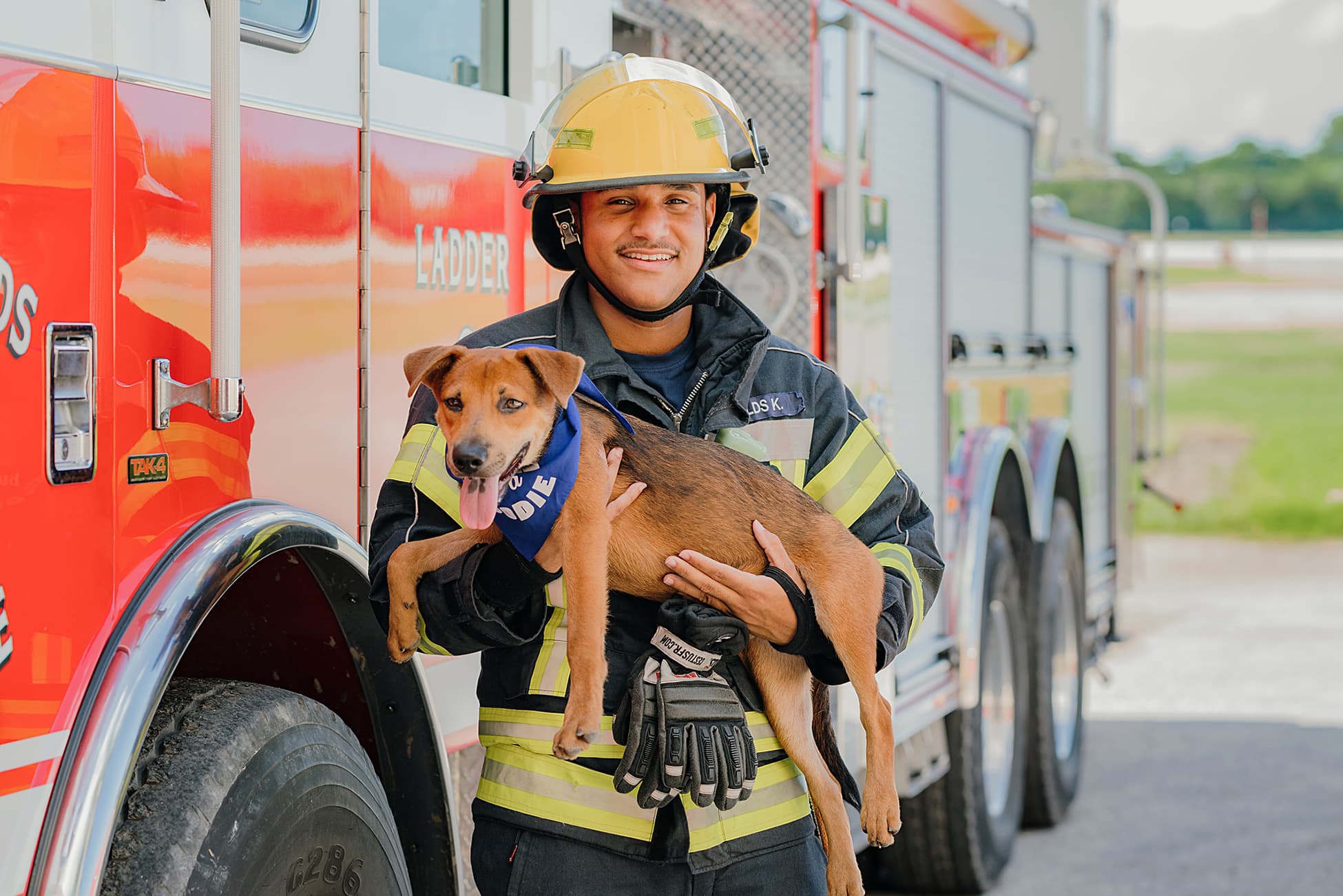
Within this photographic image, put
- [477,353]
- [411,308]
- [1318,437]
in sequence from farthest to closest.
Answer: [1318,437]
[411,308]
[477,353]

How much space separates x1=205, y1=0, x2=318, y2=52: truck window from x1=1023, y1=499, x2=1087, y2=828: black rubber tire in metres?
4.60

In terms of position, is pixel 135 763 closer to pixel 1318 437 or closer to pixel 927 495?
pixel 927 495

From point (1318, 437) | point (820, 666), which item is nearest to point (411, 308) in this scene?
point (820, 666)

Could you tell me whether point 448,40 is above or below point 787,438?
above

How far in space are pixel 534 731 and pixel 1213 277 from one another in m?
44.5

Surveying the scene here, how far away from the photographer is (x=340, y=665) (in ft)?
8.54

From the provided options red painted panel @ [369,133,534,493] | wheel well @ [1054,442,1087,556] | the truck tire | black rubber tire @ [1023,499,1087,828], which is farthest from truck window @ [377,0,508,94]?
wheel well @ [1054,442,1087,556]

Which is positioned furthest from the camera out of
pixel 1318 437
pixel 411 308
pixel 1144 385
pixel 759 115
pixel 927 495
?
pixel 1318 437

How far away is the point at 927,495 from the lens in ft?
16.1

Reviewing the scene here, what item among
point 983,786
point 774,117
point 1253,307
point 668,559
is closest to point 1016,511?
point 983,786

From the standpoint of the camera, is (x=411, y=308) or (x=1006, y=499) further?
(x=1006, y=499)

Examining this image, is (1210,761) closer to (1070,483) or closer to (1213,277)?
(1070,483)

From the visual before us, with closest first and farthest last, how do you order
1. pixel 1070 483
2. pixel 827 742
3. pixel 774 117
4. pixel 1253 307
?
1. pixel 827 742
2. pixel 774 117
3. pixel 1070 483
4. pixel 1253 307

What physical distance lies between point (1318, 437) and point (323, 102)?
75.1 ft
